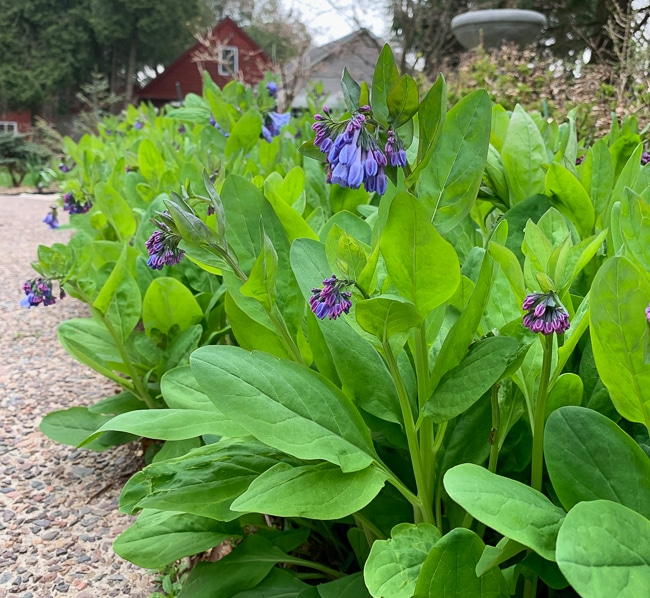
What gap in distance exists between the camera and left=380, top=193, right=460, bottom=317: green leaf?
0.80 metres

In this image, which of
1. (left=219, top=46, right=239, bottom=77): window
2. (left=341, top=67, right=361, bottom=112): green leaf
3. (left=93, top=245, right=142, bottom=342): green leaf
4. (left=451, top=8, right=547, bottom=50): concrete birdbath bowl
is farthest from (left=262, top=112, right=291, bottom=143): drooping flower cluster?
(left=451, top=8, right=547, bottom=50): concrete birdbath bowl

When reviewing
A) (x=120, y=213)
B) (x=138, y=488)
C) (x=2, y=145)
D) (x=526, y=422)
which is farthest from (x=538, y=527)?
(x=2, y=145)

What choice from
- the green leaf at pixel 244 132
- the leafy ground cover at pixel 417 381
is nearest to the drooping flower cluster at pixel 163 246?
the leafy ground cover at pixel 417 381

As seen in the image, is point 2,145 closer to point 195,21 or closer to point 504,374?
point 195,21

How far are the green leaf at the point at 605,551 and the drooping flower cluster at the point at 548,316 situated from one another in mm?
194

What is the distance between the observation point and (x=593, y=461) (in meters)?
0.76

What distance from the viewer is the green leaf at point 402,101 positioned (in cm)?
82

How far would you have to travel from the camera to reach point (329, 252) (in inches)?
34.6

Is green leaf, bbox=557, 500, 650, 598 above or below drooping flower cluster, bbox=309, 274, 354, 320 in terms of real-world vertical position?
below

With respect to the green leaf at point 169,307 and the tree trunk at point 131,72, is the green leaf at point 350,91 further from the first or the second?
the tree trunk at point 131,72

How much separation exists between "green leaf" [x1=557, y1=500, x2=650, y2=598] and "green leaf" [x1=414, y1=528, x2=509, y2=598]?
0.57 ft

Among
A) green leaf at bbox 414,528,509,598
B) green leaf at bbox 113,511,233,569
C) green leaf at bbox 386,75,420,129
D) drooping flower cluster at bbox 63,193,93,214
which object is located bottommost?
green leaf at bbox 113,511,233,569

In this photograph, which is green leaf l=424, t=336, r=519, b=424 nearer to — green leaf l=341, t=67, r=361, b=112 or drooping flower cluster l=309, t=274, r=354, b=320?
drooping flower cluster l=309, t=274, r=354, b=320

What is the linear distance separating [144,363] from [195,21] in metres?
35.6
